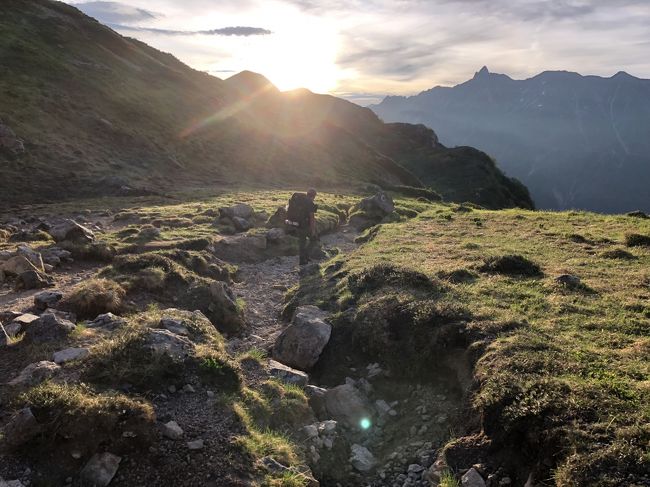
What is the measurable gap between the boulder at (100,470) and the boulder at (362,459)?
3.99m

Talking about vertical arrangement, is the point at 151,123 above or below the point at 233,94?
below

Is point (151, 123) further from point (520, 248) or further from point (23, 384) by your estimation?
point (23, 384)

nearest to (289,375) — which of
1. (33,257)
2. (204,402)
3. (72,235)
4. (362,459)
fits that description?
(204,402)

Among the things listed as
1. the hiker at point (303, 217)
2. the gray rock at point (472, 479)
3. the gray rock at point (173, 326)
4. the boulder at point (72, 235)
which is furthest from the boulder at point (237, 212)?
the gray rock at point (472, 479)

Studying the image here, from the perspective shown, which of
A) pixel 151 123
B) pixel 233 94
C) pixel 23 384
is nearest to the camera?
pixel 23 384

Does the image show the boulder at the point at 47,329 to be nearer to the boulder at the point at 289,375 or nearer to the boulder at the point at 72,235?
the boulder at the point at 289,375

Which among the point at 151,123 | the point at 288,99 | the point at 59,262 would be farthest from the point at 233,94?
the point at 59,262

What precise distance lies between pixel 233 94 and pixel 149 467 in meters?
103

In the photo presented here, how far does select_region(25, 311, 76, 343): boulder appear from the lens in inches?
376

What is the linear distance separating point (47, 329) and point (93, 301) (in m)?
2.15

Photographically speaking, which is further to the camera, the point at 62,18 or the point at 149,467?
the point at 62,18

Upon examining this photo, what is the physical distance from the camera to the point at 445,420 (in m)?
8.56

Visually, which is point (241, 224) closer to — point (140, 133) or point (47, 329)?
point (47, 329)

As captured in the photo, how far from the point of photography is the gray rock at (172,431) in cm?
704
